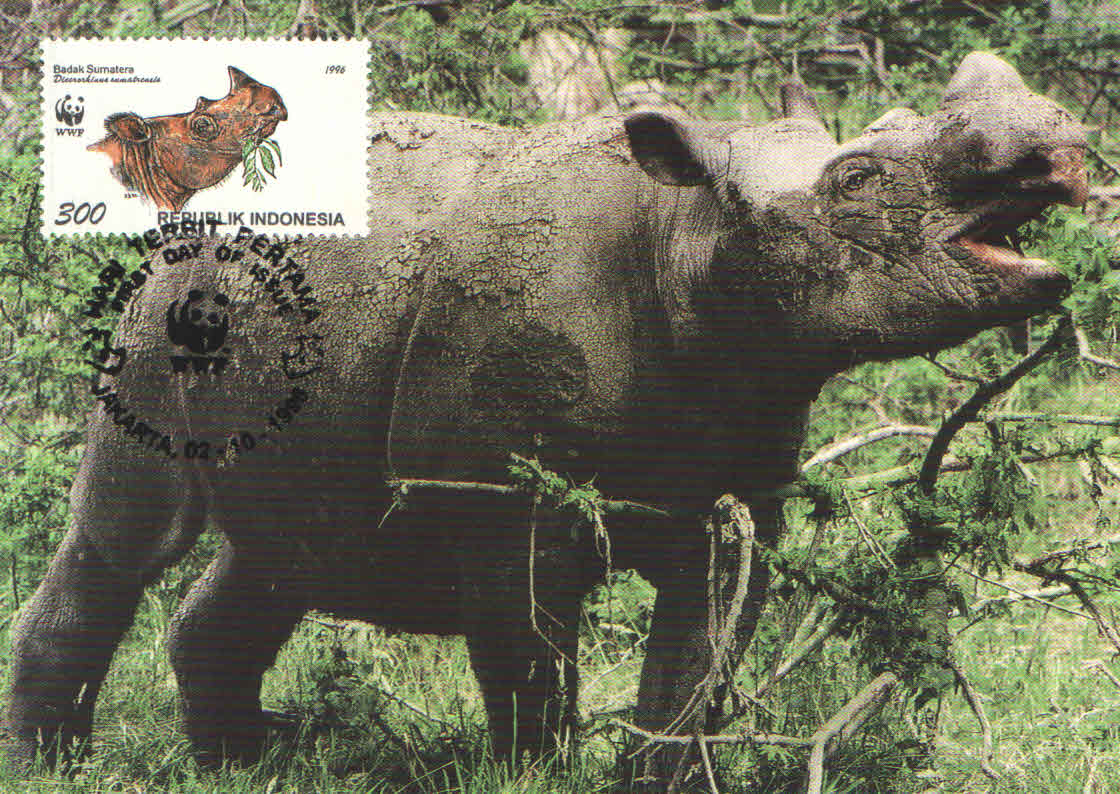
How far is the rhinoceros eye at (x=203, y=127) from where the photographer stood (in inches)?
178

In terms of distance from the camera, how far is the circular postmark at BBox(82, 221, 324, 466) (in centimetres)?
426

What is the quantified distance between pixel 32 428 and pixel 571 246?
413cm

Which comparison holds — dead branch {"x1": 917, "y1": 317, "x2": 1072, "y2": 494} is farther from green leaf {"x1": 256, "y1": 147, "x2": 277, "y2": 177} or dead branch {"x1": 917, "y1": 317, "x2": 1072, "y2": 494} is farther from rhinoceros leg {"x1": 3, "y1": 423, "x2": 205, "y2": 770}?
rhinoceros leg {"x1": 3, "y1": 423, "x2": 205, "y2": 770}

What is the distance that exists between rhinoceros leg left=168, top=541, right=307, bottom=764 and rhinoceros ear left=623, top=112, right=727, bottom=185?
2.05 m

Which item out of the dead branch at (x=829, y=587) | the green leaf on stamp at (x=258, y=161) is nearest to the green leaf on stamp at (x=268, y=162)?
the green leaf on stamp at (x=258, y=161)

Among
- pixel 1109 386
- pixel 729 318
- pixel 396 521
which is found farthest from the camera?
pixel 1109 386

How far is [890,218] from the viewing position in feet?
10.7

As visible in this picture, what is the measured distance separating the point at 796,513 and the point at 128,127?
10.7 feet

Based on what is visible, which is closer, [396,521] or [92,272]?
[396,521]

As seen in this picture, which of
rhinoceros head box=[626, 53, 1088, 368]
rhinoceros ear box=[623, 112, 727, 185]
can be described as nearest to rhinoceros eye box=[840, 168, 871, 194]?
rhinoceros head box=[626, 53, 1088, 368]

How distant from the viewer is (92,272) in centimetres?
611

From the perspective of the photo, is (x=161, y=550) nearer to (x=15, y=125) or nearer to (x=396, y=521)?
(x=396, y=521)

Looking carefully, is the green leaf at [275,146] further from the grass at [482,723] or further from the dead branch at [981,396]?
the dead branch at [981,396]

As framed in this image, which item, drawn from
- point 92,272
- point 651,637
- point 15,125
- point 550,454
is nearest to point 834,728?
point 651,637
